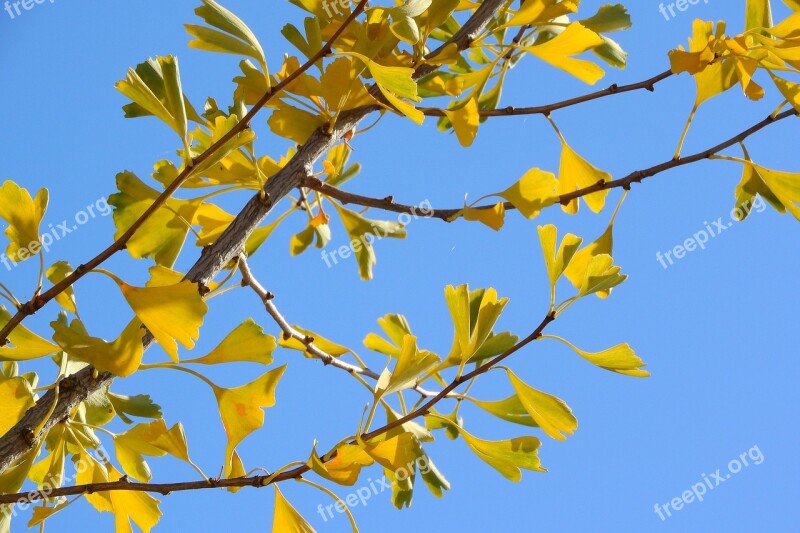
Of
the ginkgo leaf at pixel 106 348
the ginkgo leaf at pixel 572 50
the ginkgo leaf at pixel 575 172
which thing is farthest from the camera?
the ginkgo leaf at pixel 575 172

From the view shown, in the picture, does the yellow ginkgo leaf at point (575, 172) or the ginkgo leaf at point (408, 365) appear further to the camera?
the yellow ginkgo leaf at point (575, 172)

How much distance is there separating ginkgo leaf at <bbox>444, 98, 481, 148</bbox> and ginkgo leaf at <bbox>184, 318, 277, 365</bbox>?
0.21 meters

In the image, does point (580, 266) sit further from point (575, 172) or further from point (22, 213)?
point (22, 213)

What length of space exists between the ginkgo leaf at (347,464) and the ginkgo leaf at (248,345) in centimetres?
7

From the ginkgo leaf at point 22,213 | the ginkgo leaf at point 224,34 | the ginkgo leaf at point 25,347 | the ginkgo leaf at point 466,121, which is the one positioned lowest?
the ginkgo leaf at point 25,347

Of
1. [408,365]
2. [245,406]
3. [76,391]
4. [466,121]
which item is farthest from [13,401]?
[466,121]

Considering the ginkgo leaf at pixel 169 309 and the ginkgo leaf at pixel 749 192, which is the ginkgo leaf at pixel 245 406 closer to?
the ginkgo leaf at pixel 169 309

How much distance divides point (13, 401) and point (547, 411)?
0.34 meters

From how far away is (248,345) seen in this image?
0.51 m

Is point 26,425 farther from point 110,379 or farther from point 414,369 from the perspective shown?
point 414,369

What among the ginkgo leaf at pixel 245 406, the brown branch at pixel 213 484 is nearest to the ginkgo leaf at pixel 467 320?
the brown branch at pixel 213 484

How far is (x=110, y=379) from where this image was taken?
533mm

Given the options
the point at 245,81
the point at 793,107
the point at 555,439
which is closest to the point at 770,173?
the point at 793,107

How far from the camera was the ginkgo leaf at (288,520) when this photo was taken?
0.52 meters
